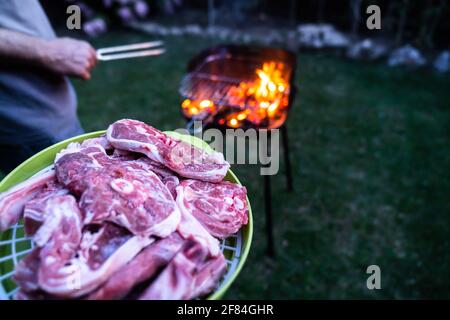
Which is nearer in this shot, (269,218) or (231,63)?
(269,218)

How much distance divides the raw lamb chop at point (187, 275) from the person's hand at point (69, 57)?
1529 millimetres

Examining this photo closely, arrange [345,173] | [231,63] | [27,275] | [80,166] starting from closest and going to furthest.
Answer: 1. [27,275]
2. [80,166]
3. [231,63]
4. [345,173]

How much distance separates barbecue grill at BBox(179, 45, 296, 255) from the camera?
2.87 m

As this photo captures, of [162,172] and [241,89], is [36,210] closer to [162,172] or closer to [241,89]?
[162,172]

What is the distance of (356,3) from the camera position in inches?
265

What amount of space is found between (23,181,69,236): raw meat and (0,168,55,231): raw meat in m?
0.04

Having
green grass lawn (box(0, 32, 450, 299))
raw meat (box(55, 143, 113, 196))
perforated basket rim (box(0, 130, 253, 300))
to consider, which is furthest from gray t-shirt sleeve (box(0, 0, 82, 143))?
green grass lawn (box(0, 32, 450, 299))

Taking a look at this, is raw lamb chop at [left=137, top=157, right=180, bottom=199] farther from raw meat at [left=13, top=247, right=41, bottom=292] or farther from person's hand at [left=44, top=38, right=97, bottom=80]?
person's hand at [left=44, top=38, right=97, bottom=80]

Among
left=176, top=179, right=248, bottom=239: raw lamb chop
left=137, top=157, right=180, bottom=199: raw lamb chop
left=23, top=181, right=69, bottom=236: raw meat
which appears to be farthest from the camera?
left=137, top=157, right=180, bottom=199: raw lamb chop

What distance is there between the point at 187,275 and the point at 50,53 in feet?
5.68

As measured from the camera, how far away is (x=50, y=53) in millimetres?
2309

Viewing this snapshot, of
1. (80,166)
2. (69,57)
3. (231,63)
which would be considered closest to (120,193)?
(80,166)

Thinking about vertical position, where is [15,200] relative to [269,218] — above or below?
above

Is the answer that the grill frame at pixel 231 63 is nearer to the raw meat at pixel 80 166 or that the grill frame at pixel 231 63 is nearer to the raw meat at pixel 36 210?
the raw meat at pixel 80 166
